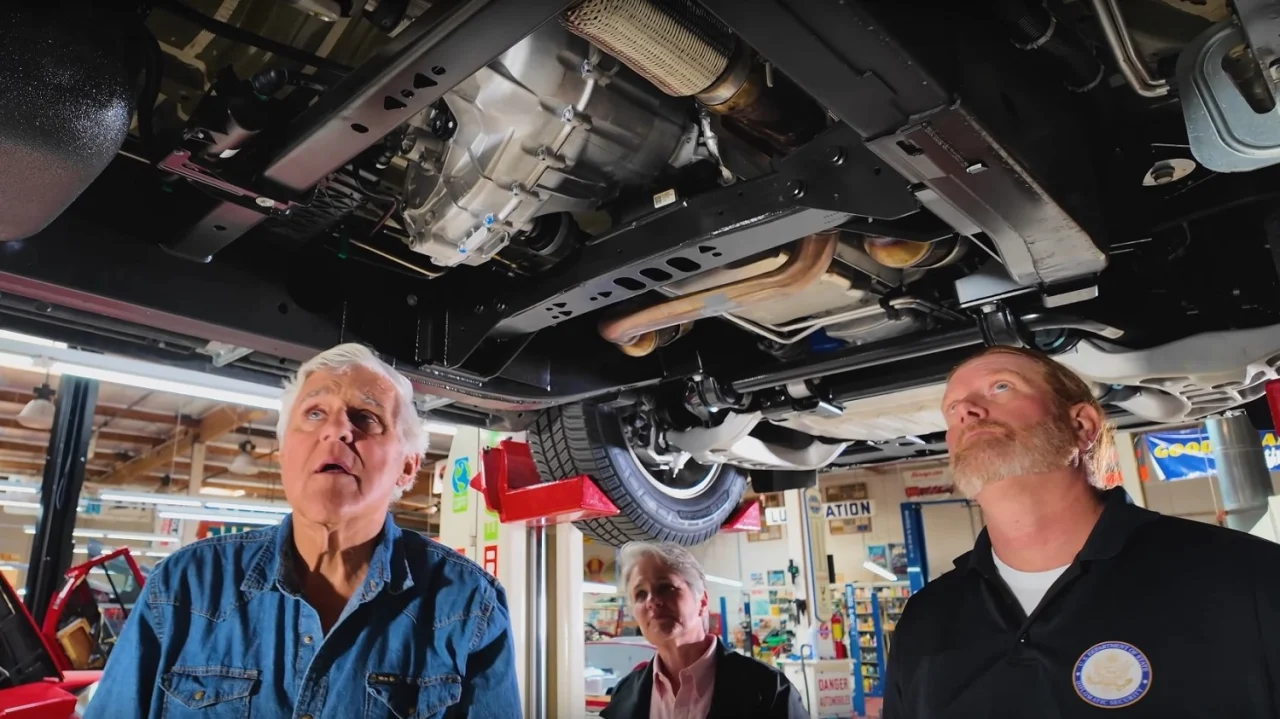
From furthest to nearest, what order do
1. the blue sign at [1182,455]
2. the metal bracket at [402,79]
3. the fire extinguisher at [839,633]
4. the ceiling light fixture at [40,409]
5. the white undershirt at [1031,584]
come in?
the fire extinguisher at [839,633], the blue sign at [1182,455], the ceiling light fixture at [40,409], the white undershirt at [1031,584], the metal bracket at [402,79]

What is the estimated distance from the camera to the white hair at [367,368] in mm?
1557

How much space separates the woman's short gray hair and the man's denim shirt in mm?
1377

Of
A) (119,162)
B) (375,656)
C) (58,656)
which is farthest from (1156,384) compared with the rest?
(58,656)

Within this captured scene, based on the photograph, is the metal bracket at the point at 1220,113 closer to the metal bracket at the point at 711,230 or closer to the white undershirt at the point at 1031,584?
the metal bracket at the point at 711,230

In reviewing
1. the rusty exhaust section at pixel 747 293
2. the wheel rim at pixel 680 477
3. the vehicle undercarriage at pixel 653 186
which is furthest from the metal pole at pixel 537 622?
the rusty exhaust section at pixel 747 293

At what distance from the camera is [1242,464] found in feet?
11.5

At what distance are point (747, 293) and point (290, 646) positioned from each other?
3.80 ft

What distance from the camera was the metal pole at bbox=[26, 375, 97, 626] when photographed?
17.3ft

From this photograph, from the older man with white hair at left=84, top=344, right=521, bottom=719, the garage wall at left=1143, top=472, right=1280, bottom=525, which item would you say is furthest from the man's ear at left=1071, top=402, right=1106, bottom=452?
the garage wall at left=1143, top=472, right=1280, bottom=525

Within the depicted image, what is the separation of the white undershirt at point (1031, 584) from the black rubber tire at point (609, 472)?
4.61 ft

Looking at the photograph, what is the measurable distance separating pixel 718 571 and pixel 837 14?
12.7m

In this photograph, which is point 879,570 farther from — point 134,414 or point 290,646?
point 290,646

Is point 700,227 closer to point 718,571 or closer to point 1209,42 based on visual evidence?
point 1209,42

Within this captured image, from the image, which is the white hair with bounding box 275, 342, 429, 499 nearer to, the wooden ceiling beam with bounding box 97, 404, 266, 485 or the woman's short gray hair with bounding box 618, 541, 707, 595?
the woman's short gray hair with bounding box 618, 541, 707, 595
